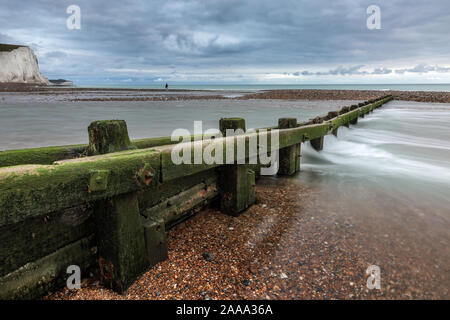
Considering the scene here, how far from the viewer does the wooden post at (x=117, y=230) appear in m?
2.14

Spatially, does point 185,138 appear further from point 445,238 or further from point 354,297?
point 445,238

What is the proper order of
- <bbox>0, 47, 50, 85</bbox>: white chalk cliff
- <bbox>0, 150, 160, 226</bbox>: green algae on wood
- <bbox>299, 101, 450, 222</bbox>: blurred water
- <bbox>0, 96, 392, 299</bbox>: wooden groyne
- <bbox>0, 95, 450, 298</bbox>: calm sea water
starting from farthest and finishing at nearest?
<bbox>0, 47, 50, 85</bbox>: white chalk cliff, <bbox>299, 101, 450, 222</bbox>: blurred water, <bbox>0, 95, 450, 298</bbox>: calm sea water, <bbox>0, 96, 392, 299</bbox>: wooden groyne, <bbox>0, 150, 160, 226</bbox>: green algae on wood

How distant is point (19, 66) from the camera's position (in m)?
100

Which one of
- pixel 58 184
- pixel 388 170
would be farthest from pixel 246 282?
pixel 388 170

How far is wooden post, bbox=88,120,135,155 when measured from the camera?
2.33 m

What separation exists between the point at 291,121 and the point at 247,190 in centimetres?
226

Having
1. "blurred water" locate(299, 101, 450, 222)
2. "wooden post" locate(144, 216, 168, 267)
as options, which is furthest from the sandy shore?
"wooden post" locate(144, 216, 168, 267)

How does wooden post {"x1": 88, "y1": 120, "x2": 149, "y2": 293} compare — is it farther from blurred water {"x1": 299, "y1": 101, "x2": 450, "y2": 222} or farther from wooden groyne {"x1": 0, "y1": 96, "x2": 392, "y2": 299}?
blurred water {"x1": 299, "y1": 101, "x2": 450, "y2": 222}

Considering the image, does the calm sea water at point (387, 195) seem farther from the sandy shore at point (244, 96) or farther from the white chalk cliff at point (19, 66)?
the white chalk cliff at point (19, 66)

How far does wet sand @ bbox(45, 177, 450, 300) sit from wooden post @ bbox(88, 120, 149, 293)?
0.16 m

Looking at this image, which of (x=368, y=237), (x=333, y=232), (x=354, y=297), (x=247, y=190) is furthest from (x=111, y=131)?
(x=368, y=237)
